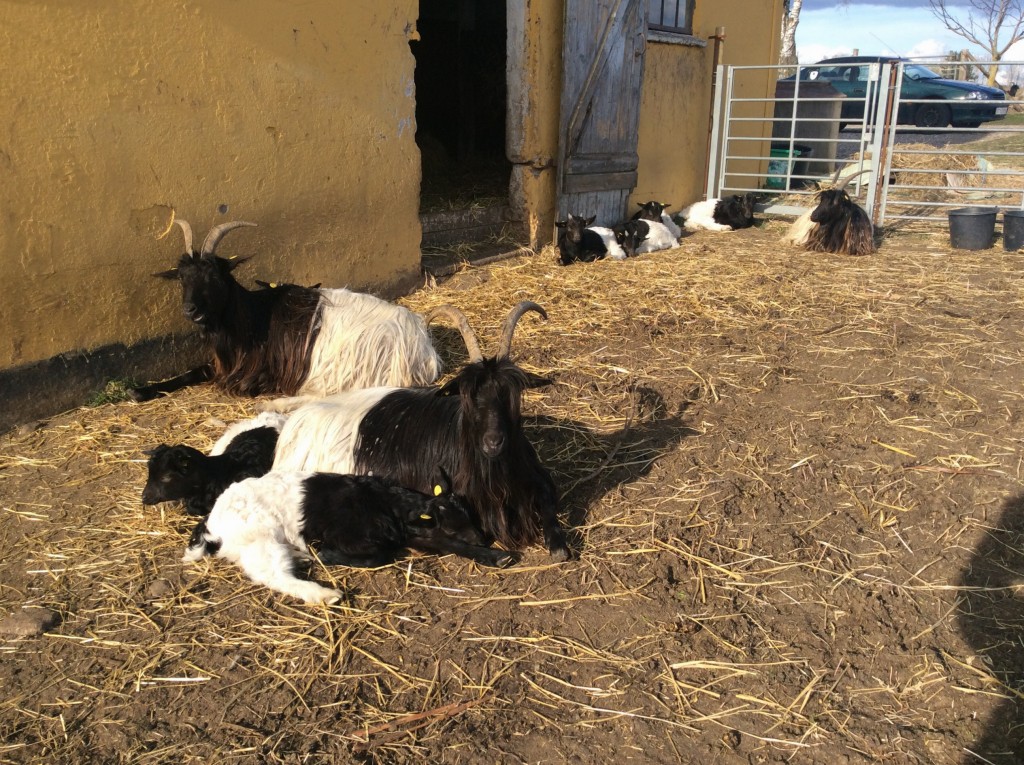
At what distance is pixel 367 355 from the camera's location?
5.33m

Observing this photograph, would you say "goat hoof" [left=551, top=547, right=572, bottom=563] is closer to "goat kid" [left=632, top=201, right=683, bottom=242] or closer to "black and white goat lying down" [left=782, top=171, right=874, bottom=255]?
"goat kid" [left=632, top=201, right=683, bottom=242]

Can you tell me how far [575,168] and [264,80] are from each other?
4.43 meters

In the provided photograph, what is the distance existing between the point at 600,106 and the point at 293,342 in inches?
227

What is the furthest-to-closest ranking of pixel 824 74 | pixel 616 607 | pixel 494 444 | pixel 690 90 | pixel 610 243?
pixel 824 74, pixel 690 90, pixel 610 243, pixel 494 444, pixel 616 607

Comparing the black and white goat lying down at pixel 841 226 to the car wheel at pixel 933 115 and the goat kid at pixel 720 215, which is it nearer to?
the goat kid at pixel 720 215

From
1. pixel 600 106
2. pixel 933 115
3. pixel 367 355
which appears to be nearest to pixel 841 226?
pixel 600 106

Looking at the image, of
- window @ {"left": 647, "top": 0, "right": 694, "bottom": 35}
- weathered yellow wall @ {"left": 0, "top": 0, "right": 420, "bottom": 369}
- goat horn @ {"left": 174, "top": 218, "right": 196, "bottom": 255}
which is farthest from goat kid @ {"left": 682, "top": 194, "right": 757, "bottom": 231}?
goat horn @ {"left": 174, "top": 218, "right": 196, "bottom": 255}

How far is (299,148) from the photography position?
20.2 feet

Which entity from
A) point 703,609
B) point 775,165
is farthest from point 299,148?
point 775,165

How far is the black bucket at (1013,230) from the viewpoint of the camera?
963cm

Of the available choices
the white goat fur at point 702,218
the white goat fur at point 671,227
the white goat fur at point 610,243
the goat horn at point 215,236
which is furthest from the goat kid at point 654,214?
the goat horn at point 215,236

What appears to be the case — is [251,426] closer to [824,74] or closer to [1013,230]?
[1013,230]

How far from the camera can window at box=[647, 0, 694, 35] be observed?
1107cm

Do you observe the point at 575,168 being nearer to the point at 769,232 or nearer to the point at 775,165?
the point at 769,232
